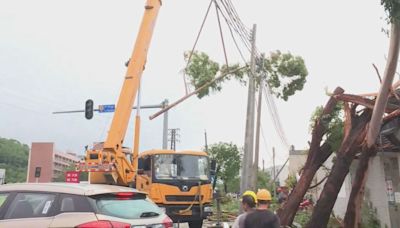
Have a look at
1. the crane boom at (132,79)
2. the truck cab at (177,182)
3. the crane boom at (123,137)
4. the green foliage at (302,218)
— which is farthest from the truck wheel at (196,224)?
the crane boom at (132,79)

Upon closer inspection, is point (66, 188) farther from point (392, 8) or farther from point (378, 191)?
point (378, 191)

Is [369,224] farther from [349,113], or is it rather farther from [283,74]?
[283,74]

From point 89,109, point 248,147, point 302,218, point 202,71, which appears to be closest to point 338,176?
point 248,147

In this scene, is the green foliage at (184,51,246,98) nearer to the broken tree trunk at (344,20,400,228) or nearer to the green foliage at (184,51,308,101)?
the green foliage at (184,51,308,101)

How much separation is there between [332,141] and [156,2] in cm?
782

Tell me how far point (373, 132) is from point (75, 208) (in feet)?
25.7

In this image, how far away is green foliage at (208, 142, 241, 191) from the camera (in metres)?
54.4

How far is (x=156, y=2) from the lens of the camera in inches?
623

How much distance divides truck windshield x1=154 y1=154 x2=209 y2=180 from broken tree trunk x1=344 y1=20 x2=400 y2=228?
501cm

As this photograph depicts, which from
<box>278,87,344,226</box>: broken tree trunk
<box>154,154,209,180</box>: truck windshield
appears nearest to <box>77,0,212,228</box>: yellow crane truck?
<box>154,154,209,180</box>: truck windshield

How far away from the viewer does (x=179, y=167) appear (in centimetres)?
1448

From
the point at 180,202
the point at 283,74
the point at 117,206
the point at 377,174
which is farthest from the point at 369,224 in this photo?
the point at 283,74

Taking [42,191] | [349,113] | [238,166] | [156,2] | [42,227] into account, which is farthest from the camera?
[238,166]

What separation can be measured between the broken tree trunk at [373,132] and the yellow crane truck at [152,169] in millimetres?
4897
